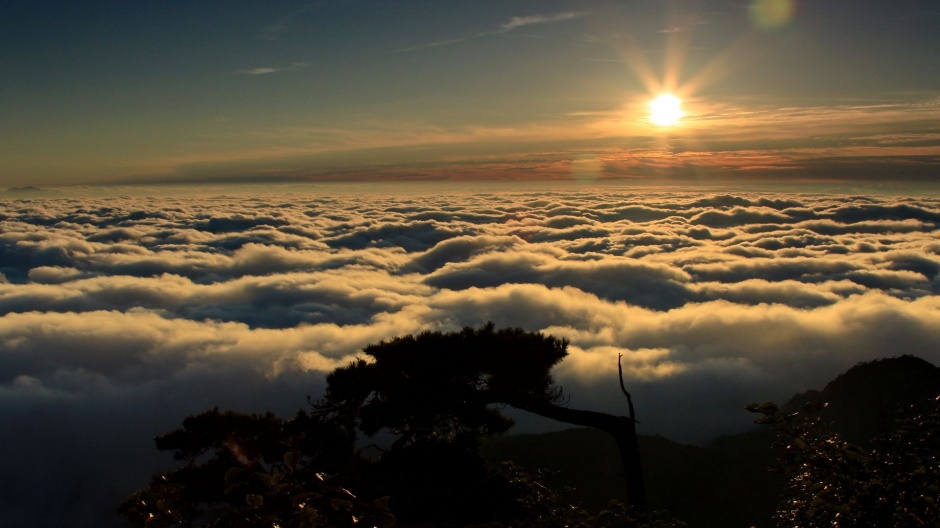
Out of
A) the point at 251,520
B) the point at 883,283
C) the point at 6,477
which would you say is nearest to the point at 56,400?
the point at 6,477

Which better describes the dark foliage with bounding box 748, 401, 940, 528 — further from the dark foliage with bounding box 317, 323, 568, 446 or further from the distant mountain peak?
the distant mountain peak

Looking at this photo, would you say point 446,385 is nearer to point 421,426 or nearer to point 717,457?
point 421,426

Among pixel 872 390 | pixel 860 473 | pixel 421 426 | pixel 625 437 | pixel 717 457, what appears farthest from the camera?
pixel 872 390

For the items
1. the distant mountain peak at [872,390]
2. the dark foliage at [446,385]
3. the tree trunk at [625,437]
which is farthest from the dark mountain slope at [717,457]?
the tree trunk at [625,437]

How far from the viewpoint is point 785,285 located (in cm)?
14125

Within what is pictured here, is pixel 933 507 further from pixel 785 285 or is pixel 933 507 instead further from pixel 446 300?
pixel 785 285

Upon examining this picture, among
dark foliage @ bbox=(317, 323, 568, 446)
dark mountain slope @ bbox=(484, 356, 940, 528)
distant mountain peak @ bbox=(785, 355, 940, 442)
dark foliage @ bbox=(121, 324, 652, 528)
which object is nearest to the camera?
dark foliage @ bbox=(121, 324, 652, 528)

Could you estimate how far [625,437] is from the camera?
12.4 metres

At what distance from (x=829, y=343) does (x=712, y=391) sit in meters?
31.5

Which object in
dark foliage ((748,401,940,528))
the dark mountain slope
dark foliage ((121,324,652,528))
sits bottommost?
the dark mountain slope

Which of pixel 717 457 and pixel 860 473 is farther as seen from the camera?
pixel 717 457

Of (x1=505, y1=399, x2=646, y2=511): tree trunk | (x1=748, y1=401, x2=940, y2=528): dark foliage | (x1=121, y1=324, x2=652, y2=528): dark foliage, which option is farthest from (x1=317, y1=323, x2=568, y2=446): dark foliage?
(x1=748, y1=401, x2=940, y2=528): dark foliage

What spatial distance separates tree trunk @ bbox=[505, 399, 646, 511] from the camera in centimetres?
1201

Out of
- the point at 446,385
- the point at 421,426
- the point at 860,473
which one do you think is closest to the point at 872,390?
the point at 446,385
